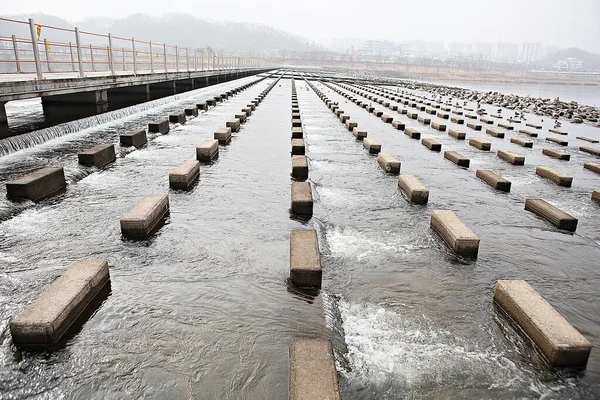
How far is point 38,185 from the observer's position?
549cm

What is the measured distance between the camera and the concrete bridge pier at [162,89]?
19305mm

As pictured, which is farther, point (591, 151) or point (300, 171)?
point (591, 151)

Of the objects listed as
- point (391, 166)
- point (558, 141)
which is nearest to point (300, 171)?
point (391, 166)

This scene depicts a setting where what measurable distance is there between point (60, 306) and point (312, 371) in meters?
1.74

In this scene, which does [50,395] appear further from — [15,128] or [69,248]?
[15,128]

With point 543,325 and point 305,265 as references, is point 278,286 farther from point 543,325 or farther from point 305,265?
point 543,325

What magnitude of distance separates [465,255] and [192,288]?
264 centimetres

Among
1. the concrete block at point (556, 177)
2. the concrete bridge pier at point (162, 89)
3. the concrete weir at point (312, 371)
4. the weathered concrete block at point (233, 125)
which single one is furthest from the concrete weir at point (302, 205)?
the concrete bridge pier at point (162, 89)

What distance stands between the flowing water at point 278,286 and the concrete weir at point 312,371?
16 cm

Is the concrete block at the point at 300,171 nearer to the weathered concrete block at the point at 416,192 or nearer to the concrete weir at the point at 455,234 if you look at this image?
the weathered concrete block at the point at 416,192

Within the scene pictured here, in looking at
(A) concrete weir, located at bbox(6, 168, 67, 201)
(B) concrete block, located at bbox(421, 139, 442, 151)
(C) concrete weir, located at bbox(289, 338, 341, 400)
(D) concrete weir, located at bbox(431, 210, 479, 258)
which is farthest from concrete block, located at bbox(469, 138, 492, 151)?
(C) concrete weir, located at bbox(289, 338, 341, 400)

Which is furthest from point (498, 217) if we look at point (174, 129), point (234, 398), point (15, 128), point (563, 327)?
point (15, 128)

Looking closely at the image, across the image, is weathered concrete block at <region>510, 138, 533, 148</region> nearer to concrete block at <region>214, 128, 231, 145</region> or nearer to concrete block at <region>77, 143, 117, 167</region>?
concrete block at <region>214, 128, 231, 145</region>

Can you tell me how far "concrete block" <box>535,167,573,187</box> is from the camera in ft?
24.0
